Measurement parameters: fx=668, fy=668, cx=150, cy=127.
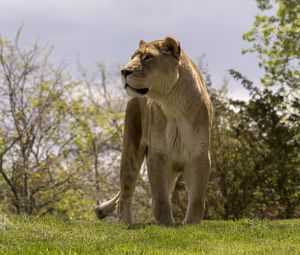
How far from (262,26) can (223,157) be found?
442cm

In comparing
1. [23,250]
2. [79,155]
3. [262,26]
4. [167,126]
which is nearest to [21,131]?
[79,155]

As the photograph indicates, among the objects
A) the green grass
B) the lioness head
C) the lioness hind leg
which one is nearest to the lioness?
the lioness head

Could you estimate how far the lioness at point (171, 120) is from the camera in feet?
29.1

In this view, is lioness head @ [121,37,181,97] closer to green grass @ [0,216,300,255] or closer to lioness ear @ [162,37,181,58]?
lioness ear @ [162,37,181,58]

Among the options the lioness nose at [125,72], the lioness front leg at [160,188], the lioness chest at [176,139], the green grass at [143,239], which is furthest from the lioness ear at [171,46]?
the green grass at [143,239]

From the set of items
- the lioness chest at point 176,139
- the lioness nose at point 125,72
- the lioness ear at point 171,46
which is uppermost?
the lioness ear at point 171,46

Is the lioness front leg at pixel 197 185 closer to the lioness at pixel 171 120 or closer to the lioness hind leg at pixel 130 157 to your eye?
the lioness at pixel 171 120

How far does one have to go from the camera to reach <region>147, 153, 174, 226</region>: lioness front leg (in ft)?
29.2

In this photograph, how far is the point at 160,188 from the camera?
895 cm

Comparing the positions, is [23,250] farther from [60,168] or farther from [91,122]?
[91,122]

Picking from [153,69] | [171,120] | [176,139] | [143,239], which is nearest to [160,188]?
[176,139]

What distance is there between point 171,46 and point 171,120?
1.02 meters

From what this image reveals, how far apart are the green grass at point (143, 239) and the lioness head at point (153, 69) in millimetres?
1815

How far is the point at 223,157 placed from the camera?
67.2 ft
